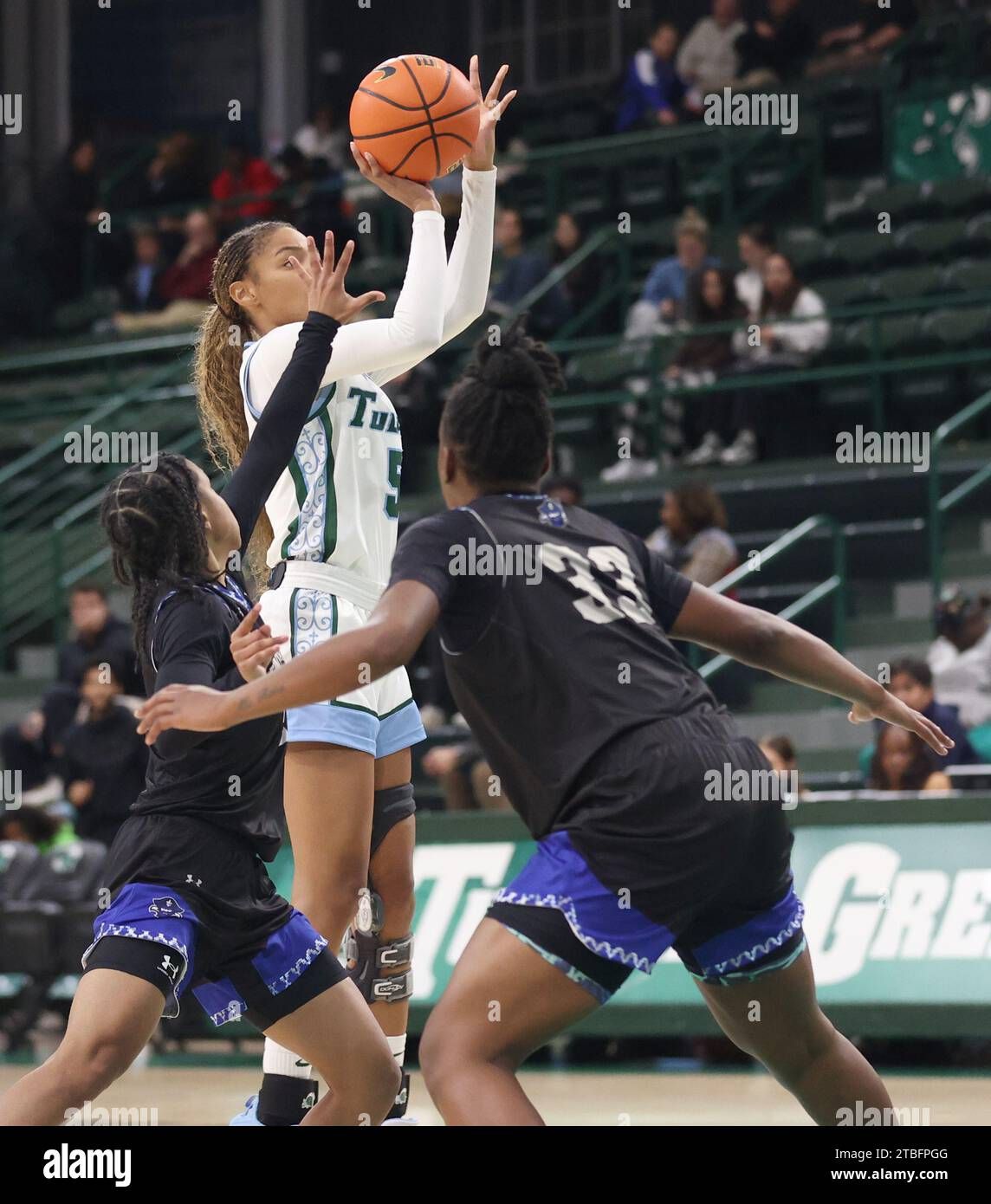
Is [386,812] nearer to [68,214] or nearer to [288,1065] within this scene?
[288,1065]

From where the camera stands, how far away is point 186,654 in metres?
4.17

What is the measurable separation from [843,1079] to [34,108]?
17.5 metres

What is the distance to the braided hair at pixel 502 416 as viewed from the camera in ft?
13.0

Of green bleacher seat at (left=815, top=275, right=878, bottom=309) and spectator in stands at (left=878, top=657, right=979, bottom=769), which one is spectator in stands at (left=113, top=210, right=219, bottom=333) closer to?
green bleacher seat at (left=815, top=275, right=878, bottom=309)

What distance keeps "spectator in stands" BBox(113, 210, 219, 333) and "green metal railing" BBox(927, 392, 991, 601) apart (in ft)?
23.1

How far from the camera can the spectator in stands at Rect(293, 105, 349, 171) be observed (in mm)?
17703

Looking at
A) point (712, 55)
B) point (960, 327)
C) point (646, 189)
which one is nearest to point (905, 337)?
point (960, 327)

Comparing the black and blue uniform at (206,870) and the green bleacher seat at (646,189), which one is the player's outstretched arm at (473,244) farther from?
the green bleacher seat at (646,189)

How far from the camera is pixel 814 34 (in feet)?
53.8

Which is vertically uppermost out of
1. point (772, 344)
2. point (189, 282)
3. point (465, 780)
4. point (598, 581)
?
point (189, 282)

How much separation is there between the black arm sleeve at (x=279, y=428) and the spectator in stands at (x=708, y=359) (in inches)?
307

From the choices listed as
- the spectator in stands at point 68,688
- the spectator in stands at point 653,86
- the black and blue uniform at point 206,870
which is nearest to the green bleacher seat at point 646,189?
the spectator in stands at point 653,86

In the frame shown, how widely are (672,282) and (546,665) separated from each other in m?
9.98
